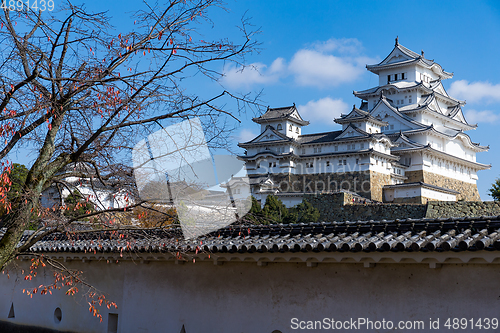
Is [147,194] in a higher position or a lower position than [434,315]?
higher

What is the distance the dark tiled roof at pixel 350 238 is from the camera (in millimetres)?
5113

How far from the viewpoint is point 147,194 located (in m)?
6.63

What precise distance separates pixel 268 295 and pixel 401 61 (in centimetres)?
3978

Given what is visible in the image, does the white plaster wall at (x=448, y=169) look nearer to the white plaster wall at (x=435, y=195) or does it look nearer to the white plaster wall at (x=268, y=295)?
the white plaster wall at (x=435, y=195)

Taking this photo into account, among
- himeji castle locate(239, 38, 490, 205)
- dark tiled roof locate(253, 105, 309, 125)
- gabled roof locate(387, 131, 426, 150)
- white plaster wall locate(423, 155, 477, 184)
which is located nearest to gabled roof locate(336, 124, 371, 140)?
himeji castle locate(239, 38, 490, 205)

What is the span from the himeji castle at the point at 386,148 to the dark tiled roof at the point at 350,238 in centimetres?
2545

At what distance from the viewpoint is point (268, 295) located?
6984 millimetres

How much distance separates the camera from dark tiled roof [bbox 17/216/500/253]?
5.11 meters

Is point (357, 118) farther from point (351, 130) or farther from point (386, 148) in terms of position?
point (386, 148)

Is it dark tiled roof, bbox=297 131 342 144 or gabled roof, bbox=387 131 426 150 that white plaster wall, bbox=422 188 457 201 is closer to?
gabled roof, bbox=387 131 426 150

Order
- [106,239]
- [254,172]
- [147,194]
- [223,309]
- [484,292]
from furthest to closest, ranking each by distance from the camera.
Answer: [254,172] → [106,239] → [223,309] → [147,194] → [484,292]

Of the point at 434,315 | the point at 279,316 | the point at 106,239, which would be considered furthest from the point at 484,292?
the point at 106,239

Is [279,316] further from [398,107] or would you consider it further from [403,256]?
[398,107]

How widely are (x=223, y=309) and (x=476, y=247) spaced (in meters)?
4.23
